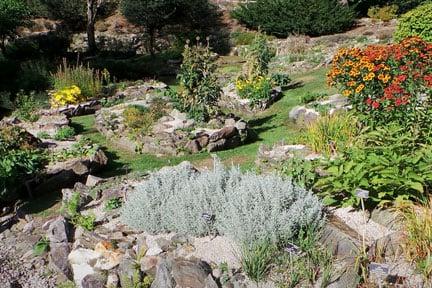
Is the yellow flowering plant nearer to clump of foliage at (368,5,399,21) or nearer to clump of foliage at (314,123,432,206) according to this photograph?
clump of foliage at (314,123,432,206)

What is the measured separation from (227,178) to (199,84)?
4380 millimetres

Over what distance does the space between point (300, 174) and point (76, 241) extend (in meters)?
2.44

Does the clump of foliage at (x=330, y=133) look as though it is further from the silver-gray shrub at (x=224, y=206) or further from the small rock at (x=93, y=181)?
the small rock at (x=93, y=181)

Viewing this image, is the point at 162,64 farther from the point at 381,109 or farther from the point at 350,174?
the point at 350,174

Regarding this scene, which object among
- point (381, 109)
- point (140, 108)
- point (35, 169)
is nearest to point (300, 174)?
point (381, 109)

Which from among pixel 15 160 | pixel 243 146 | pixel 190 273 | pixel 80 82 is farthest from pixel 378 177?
pixel 80 82

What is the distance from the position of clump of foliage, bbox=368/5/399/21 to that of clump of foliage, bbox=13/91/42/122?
52.7 feet

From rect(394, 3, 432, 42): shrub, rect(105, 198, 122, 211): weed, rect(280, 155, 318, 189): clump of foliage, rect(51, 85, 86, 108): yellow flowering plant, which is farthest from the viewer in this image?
rect(394, 3, 432, 42): shrub

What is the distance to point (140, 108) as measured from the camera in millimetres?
A: 10367

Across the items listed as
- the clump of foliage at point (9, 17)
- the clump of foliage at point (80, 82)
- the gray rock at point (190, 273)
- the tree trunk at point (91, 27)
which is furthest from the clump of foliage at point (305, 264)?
the tree trunk at point (91, 27)

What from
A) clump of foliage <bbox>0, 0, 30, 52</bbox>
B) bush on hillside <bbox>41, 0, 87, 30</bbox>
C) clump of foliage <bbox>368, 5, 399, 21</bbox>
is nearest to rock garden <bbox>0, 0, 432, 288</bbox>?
clump of foliage <bbox>0, 0, 30, 52</bbox>

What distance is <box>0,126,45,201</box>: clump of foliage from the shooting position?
21.4ft

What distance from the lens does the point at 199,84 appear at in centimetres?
954

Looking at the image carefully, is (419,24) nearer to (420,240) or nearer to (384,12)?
(384,12)
